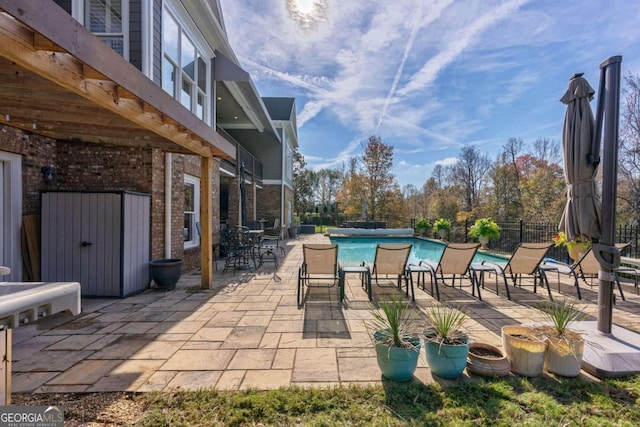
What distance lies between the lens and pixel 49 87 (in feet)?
8.75

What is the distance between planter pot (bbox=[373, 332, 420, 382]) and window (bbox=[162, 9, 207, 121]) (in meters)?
6.32

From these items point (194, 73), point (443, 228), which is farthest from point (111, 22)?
point (443, 228)

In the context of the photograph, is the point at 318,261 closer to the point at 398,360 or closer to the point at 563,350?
the point at 398,360

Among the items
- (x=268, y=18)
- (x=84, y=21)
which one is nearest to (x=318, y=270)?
(x=84, y=21)

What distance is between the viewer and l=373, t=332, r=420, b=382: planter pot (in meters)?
2.23

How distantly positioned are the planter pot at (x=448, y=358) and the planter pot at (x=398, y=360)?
0.54 ft

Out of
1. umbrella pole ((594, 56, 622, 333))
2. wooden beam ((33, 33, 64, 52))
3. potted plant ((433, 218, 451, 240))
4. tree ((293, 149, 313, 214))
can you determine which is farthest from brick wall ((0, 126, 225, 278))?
tree ((293, 149, 313, 214))

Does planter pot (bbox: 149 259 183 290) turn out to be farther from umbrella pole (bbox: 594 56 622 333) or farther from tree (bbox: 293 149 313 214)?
tree (bbox: 293 149 313 214)

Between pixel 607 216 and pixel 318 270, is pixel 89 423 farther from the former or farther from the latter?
pixel 607 216

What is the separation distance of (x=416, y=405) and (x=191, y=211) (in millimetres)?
6995

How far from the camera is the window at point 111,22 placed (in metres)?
5.14

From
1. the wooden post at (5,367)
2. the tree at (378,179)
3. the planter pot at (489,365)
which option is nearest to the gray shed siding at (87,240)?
the wooden post at (5,367)

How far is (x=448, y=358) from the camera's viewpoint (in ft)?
7.47

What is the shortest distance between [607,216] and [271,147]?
15754 mm
